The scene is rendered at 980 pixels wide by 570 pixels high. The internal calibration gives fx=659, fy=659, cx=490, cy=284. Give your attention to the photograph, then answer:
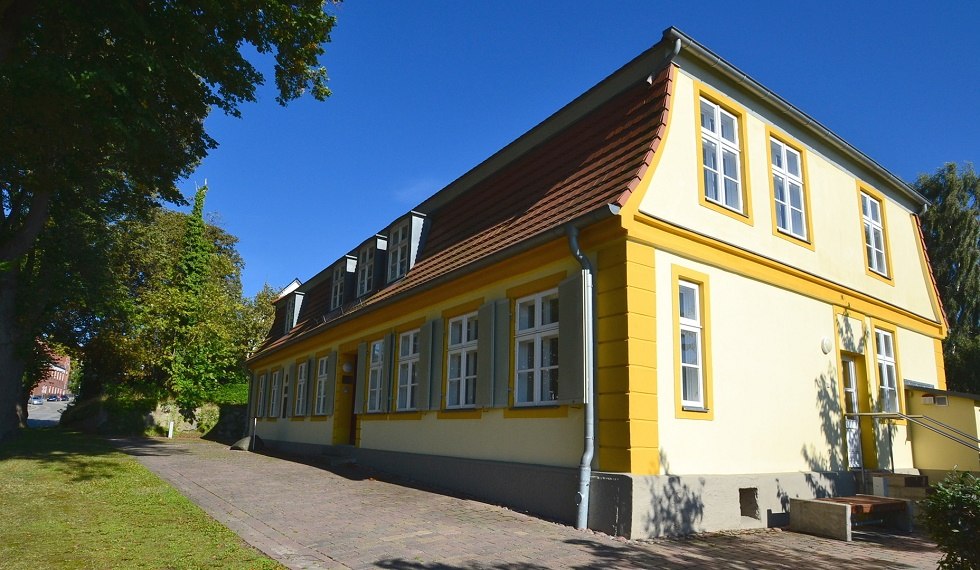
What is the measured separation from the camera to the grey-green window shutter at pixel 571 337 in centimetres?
827

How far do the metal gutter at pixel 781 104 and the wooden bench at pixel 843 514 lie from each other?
609 cm

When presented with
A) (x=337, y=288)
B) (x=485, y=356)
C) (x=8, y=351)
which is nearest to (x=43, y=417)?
(x=8, y=351)

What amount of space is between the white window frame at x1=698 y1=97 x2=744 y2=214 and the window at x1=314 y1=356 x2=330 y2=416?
11969 mm

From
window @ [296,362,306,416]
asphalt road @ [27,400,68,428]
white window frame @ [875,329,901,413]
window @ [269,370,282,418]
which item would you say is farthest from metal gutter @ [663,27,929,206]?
asphalt road @ [27,400,68,428]

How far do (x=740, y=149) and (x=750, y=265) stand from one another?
73.1 inches

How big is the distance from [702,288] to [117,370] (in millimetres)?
30224

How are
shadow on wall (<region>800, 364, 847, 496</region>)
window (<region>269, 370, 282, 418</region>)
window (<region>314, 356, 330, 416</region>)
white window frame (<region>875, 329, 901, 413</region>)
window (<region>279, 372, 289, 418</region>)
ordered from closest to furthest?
shadow on wall (<region>800, 364, 847, 496</region>)
white window frame (<region>875, 329, 901, 413</region>)
window (<region>314, 356, 330, 416</region>)
window (<region>279, 372, 289, 418</region>)
window (<region>269, 370, 282, 418</region>)

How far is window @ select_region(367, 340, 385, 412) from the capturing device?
1427 centimetres

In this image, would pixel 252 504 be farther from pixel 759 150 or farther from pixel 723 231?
pixel 759 150

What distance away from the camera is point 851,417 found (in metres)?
11.1

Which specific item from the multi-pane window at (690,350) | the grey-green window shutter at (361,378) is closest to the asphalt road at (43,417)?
the grey-green window shutter at (361,378)

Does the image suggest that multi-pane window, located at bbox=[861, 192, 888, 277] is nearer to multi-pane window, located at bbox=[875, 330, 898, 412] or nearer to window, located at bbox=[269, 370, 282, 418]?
multi-pane window, located at bbox=[875, 330, 898, 412]

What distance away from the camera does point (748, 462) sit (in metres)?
8.88

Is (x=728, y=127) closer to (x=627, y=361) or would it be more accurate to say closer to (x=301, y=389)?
(x=627, y=361)
